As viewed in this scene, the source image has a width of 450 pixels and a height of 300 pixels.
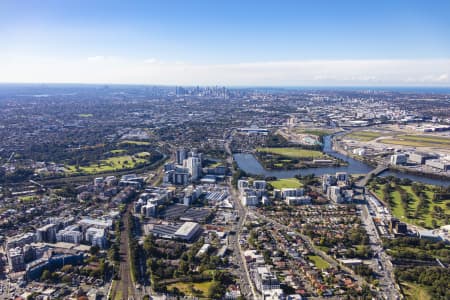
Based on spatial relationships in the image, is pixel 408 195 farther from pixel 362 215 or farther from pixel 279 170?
pixel 279 170

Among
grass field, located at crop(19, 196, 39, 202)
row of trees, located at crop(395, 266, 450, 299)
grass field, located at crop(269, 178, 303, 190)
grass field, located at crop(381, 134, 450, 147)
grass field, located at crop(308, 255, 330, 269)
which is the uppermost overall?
grass field, located at crop(381, 134, 450, 147)

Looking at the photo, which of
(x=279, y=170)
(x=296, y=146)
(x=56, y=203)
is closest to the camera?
(x=56, y=203)

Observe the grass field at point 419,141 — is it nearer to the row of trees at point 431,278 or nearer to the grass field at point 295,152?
the grass field at point 295,152

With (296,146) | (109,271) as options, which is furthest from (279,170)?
(109,271)

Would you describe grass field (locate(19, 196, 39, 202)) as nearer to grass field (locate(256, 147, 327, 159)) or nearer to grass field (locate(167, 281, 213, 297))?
grass field (locate(167, 281, 213, 297))

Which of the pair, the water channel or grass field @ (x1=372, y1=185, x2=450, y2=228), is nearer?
grass field @ (x1=372, y1=185, x2=450, y2=228)

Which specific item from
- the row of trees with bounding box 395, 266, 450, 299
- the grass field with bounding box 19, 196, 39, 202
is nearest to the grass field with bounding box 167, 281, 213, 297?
the row of trees with bounding box 395, 266, 450, 299
